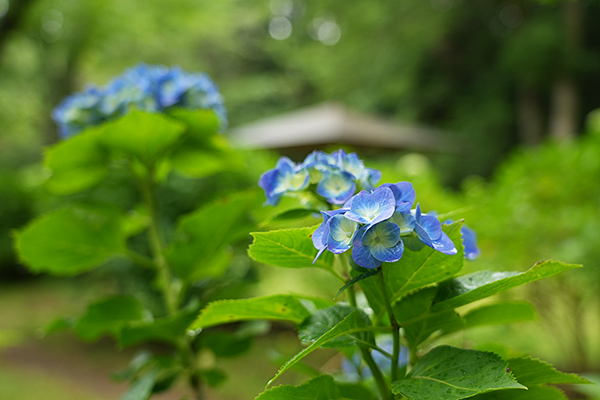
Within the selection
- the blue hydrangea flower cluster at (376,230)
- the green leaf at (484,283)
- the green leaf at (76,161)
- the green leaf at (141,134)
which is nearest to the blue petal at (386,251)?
the blue hydrangea flower cluster at (376,230)

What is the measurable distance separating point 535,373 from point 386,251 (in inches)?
10.1

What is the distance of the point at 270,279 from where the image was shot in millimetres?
4113

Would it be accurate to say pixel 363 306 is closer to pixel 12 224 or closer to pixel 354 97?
pixel 12 224

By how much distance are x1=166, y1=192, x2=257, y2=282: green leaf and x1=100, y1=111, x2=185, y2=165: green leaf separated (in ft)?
0.59

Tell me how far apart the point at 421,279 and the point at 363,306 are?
19cm

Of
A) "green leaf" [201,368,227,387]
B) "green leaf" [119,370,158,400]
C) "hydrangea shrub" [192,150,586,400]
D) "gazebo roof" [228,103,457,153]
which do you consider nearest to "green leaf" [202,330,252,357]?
"green leaf" [201,368,227,387]

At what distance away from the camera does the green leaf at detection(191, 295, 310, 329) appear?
559 mm

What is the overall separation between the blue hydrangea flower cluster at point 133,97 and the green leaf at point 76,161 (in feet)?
0.45

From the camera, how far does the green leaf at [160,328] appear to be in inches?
34.1

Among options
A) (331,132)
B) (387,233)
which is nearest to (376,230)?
(387,233)

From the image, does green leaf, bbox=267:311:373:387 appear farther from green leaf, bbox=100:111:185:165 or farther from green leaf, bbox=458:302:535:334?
green leaf, bbox=100:111:185:165

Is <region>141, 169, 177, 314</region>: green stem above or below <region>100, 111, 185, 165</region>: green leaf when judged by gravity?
below

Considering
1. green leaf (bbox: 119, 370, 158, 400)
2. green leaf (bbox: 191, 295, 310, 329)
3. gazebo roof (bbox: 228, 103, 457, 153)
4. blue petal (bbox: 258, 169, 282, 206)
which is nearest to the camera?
green leaf (bbox: 191, 295, 310, 329)

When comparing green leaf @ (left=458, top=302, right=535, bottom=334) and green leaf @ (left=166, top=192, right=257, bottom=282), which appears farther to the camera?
green leaf @ (left=166, top=192, right=257, bottom=282)
